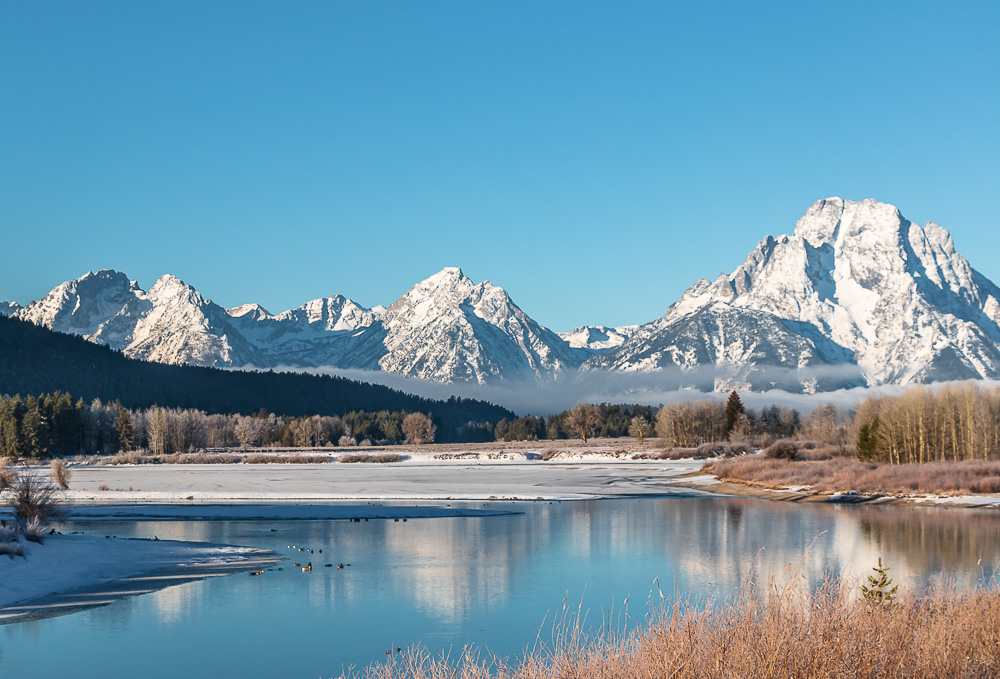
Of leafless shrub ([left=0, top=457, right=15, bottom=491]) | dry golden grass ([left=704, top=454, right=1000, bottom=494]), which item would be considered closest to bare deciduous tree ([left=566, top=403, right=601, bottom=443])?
dry golden grass ([left=704, top=454, right=1000, bottom=494])

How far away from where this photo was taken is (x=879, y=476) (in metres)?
59.6

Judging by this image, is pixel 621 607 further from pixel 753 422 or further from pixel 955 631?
pixel 753 422

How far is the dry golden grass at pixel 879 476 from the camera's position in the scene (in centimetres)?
5512

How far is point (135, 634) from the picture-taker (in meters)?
19.6

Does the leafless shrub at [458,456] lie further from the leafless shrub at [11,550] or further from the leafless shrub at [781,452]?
the leafless shrub at [11,550]

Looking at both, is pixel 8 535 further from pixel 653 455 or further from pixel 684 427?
pixel 684 427

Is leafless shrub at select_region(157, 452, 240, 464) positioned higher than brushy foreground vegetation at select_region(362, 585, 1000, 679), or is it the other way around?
brushy foreground vegetation at select_region(362, 585, 1000, 679)

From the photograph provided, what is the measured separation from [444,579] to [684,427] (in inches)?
5035

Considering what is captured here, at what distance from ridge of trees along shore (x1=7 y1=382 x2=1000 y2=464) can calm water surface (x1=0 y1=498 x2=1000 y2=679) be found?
1543 inches

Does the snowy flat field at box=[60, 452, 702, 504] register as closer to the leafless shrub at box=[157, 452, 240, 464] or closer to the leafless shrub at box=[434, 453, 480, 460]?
the leafless shrub at box=[157, 452, 240, 464]

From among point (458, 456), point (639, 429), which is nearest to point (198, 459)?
point (458, 456)

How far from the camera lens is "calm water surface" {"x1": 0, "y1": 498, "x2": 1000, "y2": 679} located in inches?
715

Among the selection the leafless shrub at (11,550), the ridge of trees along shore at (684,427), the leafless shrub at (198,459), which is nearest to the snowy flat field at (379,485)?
the ridge of trees along shore at (684,427)

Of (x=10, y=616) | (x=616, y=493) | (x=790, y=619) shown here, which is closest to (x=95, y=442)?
(x=616, y=493)
